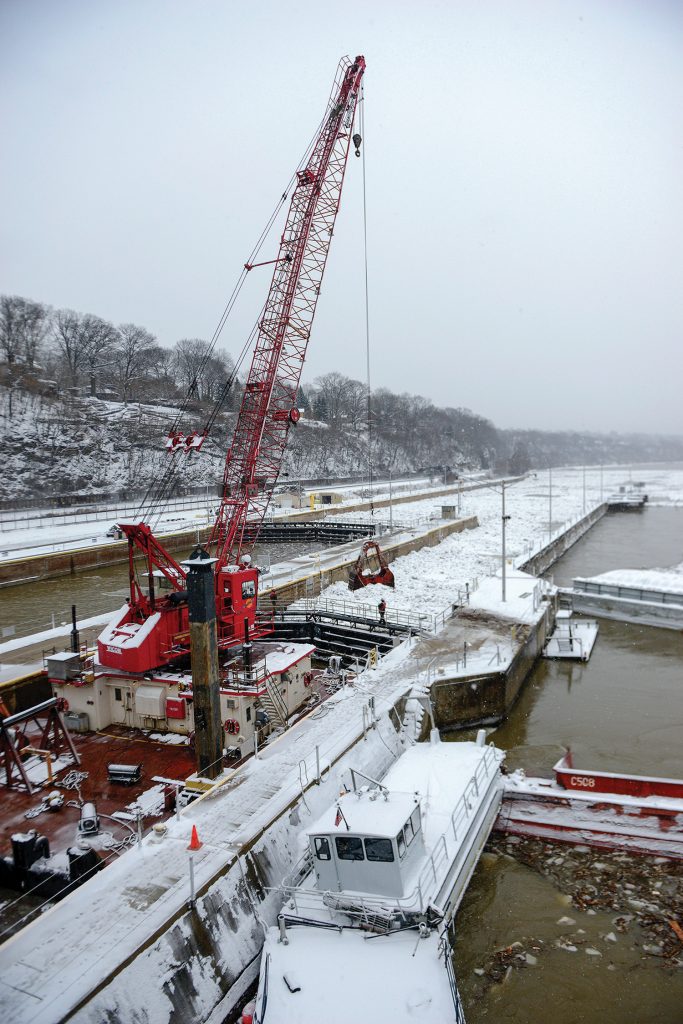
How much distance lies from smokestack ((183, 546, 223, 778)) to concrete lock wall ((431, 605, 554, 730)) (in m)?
7.11

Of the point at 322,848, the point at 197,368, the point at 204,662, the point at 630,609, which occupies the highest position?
the point at 197,368

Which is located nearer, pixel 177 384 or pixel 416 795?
pixel 416 795

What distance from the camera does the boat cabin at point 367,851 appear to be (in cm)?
936

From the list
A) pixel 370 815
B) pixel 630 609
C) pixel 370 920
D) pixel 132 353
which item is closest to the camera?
pixel 370 920

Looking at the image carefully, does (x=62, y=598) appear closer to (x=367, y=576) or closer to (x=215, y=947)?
(x=367, y=576)

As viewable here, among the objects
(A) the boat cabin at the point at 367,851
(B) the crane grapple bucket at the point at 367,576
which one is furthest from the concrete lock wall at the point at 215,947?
(B) the crane grapple bucket at the point at 367,576

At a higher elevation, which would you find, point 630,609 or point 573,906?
point 630,609

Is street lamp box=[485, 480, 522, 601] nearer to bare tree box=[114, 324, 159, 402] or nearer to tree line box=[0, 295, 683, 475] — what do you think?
tree line box=[0, 295, 683, 475]

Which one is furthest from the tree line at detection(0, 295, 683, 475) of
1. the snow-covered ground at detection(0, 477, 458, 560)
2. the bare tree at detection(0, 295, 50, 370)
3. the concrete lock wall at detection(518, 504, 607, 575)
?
the concrete lock wall at detection(518, 504, 607, 575)

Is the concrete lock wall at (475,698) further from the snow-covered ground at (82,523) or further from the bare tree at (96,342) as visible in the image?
the bare tree at (96,342)

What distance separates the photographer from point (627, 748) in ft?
57.3

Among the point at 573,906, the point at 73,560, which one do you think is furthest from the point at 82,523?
the point at 573,906

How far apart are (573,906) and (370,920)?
480cm

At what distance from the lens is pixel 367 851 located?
9398mm
